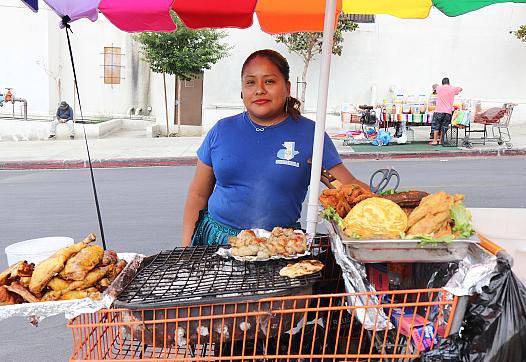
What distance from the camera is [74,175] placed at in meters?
13.6

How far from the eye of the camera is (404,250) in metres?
1.91

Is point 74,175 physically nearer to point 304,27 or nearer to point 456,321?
point 304,27

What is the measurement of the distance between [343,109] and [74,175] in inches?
372

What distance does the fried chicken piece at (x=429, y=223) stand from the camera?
1.94 m

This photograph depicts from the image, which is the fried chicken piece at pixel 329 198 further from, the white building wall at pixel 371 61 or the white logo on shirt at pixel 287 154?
the white building wall at pixel 371 61

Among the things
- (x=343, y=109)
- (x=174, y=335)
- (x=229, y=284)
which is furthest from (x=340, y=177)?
(x=343, y=109)

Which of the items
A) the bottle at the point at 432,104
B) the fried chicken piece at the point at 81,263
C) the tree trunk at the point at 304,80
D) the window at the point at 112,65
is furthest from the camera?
the window at the point at 112,65

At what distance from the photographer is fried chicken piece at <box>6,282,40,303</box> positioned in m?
1.94

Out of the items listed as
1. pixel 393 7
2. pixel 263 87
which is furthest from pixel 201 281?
pixel 393 7

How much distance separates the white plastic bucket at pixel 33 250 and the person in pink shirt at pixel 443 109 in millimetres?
15391

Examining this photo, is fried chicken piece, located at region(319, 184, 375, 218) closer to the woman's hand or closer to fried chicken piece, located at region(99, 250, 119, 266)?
fried chicken piece, located at region(99, 250, 119, 266)

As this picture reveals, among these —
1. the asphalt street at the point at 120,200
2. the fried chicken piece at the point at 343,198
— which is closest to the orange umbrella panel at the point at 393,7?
the fried chicken piece at the point at 343,198

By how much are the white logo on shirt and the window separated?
22.5 meters

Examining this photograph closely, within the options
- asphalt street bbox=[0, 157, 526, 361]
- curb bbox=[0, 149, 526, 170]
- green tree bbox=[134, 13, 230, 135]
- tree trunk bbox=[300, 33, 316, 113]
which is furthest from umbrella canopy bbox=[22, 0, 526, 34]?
tree trunk bbox=[300, 33, 316, 113]
